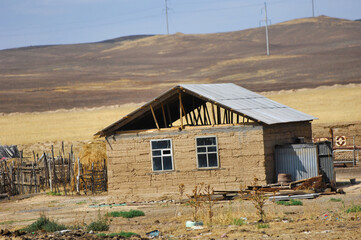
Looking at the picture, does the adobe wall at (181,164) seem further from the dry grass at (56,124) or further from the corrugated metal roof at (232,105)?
the dry grass at (56,124)

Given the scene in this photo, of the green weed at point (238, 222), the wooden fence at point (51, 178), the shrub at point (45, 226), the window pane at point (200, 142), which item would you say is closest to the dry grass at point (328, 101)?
the wooden fence at point (51, 178)

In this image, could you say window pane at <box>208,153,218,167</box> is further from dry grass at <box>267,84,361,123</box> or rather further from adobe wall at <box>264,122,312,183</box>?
dry grass at <box>267,84,361,123</box>

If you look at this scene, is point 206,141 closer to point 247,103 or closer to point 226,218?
point 247,103

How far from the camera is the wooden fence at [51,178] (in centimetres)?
3103

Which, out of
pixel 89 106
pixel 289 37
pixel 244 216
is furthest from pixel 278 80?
pixel 244 216

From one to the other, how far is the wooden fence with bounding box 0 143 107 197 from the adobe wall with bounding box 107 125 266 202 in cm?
444

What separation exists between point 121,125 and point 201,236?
460 inches

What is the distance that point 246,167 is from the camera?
24844 mm

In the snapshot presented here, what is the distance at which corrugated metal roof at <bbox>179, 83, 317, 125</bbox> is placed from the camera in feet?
82.4

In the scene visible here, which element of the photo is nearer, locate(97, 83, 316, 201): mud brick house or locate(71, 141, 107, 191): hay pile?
locate(97, 83, 316, 201): mud brick house

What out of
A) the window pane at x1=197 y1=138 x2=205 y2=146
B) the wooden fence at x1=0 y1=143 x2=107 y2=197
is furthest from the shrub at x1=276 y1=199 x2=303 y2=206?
the wooden fence at x1=0 y1=143 x2=107 y2=197

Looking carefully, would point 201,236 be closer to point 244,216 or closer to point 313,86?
point 244,216

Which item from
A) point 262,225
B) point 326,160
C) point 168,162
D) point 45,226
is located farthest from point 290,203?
point 45,226

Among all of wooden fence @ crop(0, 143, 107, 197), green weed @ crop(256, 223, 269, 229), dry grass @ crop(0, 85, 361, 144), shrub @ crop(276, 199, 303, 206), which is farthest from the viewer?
dry grass @ crop(0, 85, 361, 144)
